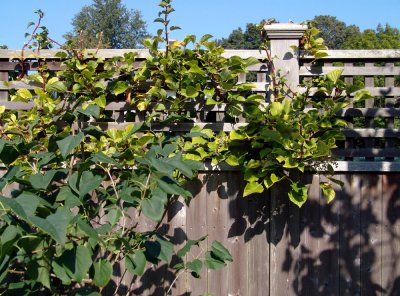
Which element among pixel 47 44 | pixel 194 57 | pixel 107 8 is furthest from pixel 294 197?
pixel 107 8

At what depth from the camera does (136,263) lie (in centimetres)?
246

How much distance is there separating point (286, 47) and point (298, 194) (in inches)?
39.0

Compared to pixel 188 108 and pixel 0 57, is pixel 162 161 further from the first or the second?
pixel 0 57

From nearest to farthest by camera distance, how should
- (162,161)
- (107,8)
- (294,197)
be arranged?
(162,161)
(294,197)
(107,8)

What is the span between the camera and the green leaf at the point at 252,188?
143 inches

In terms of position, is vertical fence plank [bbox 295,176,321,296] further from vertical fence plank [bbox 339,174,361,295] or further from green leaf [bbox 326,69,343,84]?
green leaf [bbox 326,69,343,84]

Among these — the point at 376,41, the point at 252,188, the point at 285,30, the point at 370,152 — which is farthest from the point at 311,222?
the point at 376,41

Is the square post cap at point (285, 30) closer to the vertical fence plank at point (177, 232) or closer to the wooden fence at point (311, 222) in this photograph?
the wooden fence at point (311, 222)

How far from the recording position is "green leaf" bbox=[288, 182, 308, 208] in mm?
3582

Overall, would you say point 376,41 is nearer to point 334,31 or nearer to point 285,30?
point 334,31

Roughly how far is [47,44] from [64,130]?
657mm

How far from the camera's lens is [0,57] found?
4000mm

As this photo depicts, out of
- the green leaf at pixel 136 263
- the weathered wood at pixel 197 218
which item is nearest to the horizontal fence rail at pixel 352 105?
the weathered wood at pixel 197 218

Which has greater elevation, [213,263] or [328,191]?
[328,191]
